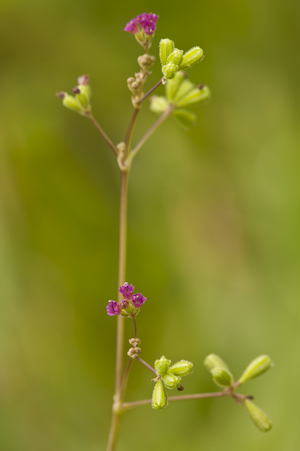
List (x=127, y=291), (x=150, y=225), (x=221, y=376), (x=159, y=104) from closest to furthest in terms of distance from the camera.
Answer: (x=127, y=291), (x=221, y=376), (x=159, y=104), (x=150, y=225)

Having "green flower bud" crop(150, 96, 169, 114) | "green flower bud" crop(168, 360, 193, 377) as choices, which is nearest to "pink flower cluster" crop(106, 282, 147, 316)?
"green flower bud" crop(168, 360, 193, 377)

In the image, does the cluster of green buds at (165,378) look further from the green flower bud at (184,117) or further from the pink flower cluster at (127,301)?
the green flower bud at (184,117)

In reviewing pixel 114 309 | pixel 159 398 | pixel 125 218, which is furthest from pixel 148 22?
pixel 159 398

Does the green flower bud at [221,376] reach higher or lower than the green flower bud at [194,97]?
lower

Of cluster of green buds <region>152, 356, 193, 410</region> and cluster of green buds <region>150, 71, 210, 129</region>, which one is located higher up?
cluster of green buds <region>150, 71, 210, 129</region>

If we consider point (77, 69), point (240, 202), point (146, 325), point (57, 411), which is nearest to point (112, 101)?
point (77, 69)

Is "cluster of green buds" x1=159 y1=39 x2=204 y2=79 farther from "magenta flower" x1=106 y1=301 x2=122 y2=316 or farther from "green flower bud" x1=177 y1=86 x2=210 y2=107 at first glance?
"magenta flower" x1=106 y1=301 x2=122 y2=316

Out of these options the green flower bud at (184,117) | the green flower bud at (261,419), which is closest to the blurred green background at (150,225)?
the green flower bud at (261,419)

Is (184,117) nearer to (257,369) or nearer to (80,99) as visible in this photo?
(80,99)
